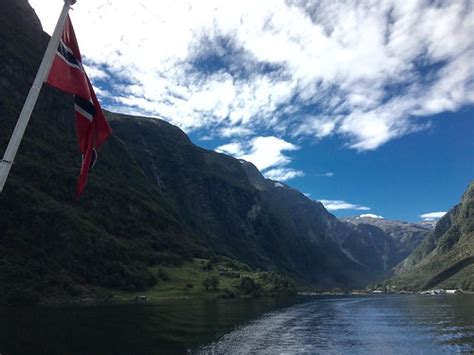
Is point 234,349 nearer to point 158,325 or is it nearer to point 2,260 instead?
point 158,325

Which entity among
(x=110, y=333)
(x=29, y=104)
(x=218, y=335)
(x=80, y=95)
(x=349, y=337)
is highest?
(x=80, y=95)

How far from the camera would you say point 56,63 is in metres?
18.5

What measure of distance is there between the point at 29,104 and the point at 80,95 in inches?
104

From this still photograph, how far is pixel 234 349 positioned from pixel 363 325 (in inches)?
2293

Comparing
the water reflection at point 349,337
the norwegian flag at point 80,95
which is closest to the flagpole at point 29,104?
the norwegian flag at point 80,95

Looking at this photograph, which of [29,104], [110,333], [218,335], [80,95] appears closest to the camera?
[29,104]

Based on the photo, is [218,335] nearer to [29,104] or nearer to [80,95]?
[80,95]

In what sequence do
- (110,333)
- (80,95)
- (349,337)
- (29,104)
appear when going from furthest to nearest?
(349,337), (110,333), (80,95), (29,104)

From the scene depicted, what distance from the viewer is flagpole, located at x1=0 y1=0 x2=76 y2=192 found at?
1582 cm

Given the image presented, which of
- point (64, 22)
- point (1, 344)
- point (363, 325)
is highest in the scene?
point (64, 22)

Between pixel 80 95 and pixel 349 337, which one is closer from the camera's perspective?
pixel 80 95

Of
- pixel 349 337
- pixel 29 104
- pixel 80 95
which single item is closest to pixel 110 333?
pixel 349 337

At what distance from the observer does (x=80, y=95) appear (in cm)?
1870

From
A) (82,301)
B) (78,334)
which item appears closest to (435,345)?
(78,334)
